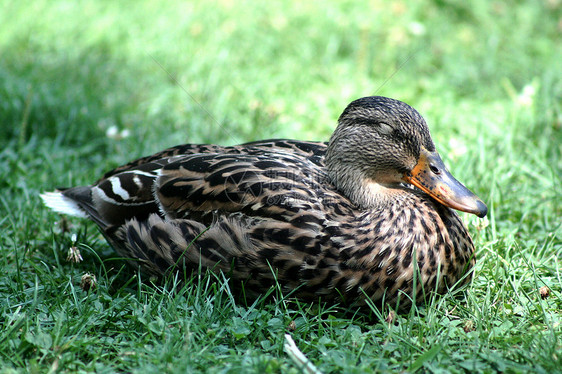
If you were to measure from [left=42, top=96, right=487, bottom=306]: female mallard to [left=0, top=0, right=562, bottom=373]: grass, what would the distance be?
147 mm

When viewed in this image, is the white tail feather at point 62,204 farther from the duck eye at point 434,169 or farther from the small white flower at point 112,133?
the duck eye at point 434,169

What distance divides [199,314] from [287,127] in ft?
8.83

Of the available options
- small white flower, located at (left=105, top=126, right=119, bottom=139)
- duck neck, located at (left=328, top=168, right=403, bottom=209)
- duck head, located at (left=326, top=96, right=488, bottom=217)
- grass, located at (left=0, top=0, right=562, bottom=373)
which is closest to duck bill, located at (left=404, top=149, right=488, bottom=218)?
duck head, located at (left=326, top=96, right=488, bottom=217)

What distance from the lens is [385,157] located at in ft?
10.9

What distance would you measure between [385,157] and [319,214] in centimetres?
52

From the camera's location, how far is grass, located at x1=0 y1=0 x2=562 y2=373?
2.75 meters

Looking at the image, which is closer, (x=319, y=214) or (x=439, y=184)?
(x=319, y=214)

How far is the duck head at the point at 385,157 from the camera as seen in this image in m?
3.24

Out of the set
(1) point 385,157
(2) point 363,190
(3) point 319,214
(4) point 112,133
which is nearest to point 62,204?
(4) point 112,133

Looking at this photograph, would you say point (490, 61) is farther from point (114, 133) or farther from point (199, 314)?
point (199, 314)

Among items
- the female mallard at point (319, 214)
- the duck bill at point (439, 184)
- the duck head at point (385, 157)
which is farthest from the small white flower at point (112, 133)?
the duck bill at point (439, 184)

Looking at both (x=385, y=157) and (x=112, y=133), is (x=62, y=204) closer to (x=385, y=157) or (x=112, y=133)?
(x=112, y=133)

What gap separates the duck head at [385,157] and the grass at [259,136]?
1.83 feet

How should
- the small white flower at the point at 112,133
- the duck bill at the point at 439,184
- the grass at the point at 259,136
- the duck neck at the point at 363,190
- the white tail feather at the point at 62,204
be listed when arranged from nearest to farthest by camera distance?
the grass at the point at 259,136
the duck bill at the point at 439,184
the duck neck at the point at 363,190
the white tail feather at the point at 62,204
the small white flower at the point at 112,133
